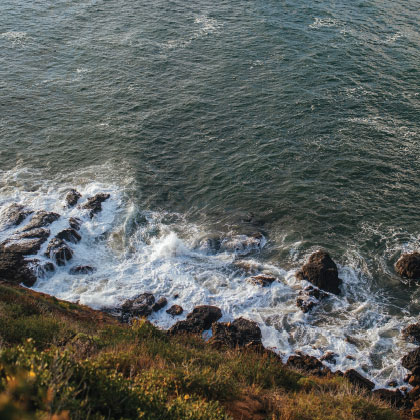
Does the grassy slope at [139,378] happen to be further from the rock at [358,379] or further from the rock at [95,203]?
the rock at [95,203]

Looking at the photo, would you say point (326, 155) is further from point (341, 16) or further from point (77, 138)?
point (341, 16)

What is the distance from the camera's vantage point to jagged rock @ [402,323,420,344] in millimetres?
21734

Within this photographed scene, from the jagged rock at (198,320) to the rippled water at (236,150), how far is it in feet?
3.33

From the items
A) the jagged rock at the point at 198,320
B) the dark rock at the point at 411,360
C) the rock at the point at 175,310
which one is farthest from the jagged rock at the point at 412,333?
the rock at the point at 175,310

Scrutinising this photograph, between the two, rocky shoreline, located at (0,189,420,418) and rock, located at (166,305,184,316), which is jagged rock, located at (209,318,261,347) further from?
rock, located at (166,305,184,316)

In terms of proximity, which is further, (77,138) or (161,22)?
(161,22)

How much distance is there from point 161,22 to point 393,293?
4560 centimetres

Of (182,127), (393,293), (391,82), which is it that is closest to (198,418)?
(393,293)

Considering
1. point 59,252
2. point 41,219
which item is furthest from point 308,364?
point 41,219

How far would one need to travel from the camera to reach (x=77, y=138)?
1499 inches

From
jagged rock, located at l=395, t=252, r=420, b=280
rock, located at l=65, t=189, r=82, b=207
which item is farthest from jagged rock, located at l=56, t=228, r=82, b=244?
jagged rock, located at l=395, t=252, r=420, b=280

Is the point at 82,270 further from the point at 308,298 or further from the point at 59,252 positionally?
the point at 308,298

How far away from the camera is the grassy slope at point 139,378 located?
991cm

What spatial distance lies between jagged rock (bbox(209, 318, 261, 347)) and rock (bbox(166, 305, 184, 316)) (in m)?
2.25
